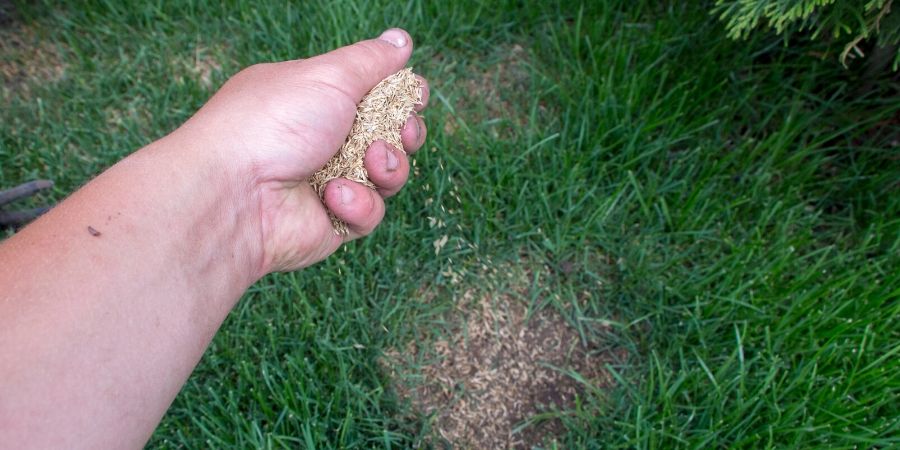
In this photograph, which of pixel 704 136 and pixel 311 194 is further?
pixel 704 136

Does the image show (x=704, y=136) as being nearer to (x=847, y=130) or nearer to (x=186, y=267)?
(x=847, y=130)

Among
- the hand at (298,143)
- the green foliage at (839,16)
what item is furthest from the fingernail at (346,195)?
the green foliage at (839,16)

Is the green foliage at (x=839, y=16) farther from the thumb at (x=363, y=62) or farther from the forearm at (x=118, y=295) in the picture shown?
the forearm at (x=118, y=295)

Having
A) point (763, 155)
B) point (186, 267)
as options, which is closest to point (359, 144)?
point (186, 267)

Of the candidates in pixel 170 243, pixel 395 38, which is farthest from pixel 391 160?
pixel 170 243

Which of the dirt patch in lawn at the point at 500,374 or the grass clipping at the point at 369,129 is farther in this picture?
the dirt patch in lawn at the point at 500,374

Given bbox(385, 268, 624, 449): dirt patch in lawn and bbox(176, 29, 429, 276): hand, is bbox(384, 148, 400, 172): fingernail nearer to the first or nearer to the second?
bbox(176, 29, 429, 276): hand
